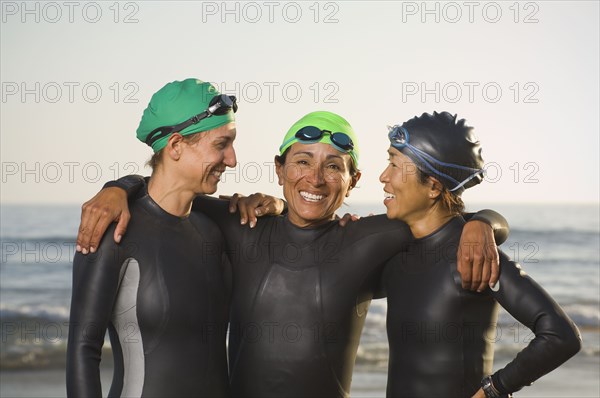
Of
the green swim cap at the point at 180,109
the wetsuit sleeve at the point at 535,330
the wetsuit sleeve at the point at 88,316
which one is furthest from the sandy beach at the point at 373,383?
the wetsuit sleeve at the point at 88,316

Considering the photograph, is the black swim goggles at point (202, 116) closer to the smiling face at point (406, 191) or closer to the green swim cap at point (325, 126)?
the green swim cap at point (325, 126)

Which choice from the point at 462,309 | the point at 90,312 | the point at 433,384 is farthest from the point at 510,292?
the point at 90,312

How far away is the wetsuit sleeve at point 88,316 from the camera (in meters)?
3.84

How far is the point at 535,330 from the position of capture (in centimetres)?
402

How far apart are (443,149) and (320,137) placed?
630 mm

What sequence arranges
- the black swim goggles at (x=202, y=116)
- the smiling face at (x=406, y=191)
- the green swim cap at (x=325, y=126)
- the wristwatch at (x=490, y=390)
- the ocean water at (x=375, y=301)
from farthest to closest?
1. the ocean water at (x=375, y=301)
2. the green swim cap at (x=325, y=126)
3. the smiling face at (x=406, y=191)
4. the black swim goggles at (x=202, y=116)
5. the wristwatch at (x=490, y=390)

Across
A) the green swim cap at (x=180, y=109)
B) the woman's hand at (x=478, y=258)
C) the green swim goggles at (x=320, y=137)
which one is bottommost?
the woman's hand at (x=478, y=258)

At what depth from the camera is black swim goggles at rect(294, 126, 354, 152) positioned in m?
4.52

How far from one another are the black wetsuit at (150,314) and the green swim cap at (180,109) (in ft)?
1.19

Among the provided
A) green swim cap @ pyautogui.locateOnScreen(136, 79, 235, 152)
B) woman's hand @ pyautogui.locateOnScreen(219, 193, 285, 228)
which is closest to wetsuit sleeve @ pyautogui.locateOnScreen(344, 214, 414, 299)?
woman's hand @ pyautogui.locateOnScreen(219, 193, 285, 228)

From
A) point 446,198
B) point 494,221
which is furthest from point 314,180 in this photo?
point 494,221

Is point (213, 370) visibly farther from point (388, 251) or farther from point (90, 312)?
point (388, 251)

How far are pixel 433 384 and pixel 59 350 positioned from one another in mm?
10839

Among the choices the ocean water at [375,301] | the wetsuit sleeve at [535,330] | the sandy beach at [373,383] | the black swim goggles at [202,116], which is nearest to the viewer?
the wetsuit sleeve at [535,330]
